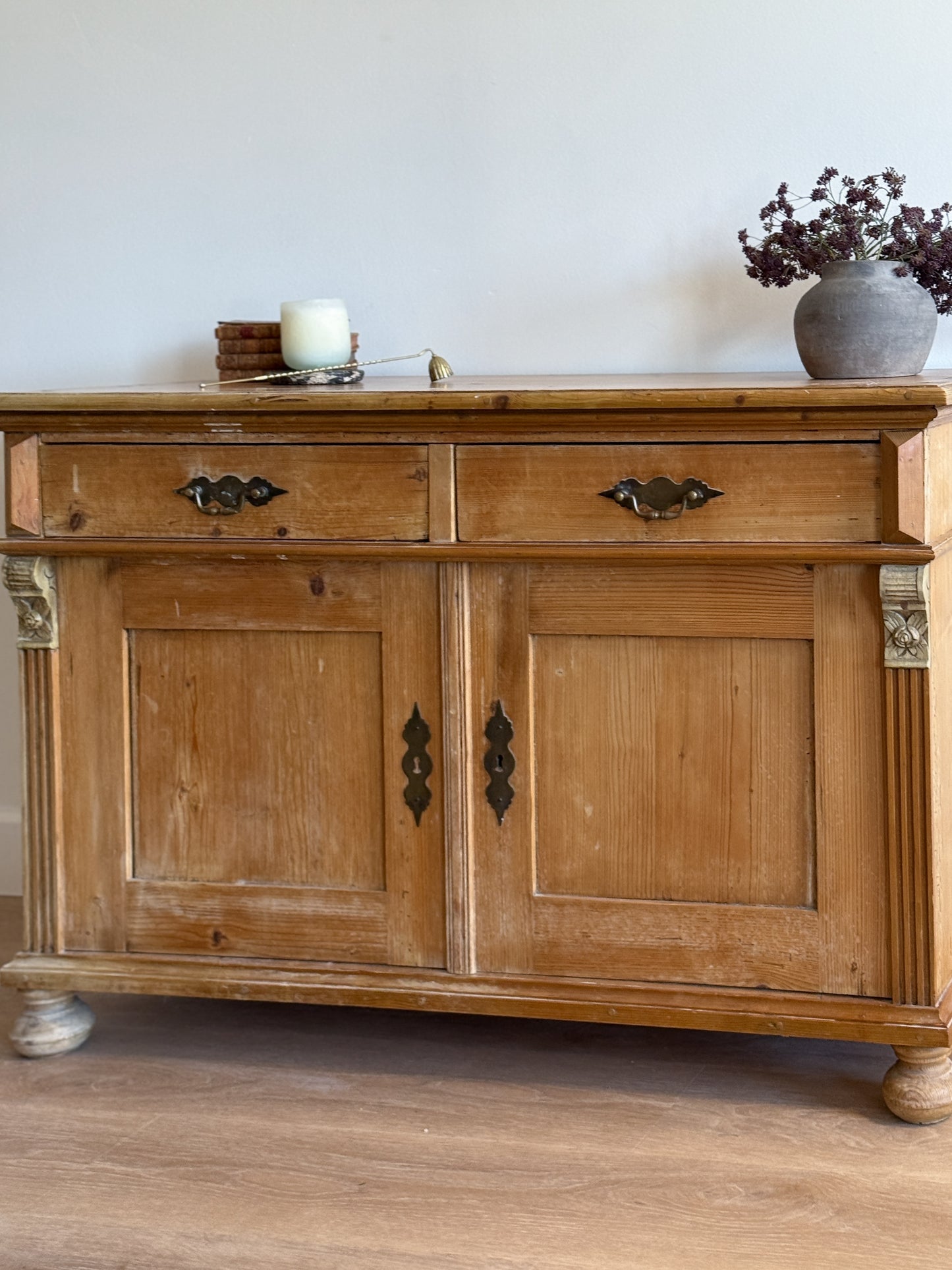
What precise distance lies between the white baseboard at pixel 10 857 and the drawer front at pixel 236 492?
0.97 meters

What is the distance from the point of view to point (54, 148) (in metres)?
2.59

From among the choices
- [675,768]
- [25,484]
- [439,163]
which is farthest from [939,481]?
[25,484]

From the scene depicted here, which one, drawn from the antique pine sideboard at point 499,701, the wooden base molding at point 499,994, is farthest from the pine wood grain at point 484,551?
the wooden base molding at point 499,994

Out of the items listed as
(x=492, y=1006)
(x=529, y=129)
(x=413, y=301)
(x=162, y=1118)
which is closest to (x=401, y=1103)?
(x=492, y=1006)

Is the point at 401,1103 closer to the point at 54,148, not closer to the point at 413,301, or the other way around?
the point at 413,301

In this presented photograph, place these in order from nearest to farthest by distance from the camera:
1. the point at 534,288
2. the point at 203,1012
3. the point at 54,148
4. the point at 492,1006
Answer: the point at 492,1006, the point at 203,1012, the point at 534,288, the point at 54,148

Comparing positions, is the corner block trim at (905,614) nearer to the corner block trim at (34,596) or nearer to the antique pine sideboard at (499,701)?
the antique pine sideboard at (499,701)

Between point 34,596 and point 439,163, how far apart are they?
98cm

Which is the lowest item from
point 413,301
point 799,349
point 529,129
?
point 799,349

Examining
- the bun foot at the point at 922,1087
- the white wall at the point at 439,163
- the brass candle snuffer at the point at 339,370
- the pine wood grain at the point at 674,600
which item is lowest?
the bun foot at the point at 922,1087

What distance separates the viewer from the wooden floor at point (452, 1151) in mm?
1573

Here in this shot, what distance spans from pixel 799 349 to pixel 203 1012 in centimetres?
128

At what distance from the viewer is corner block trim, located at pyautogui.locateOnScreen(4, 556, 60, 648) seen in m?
1.99

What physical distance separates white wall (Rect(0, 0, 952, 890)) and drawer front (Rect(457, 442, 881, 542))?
1.97ft
